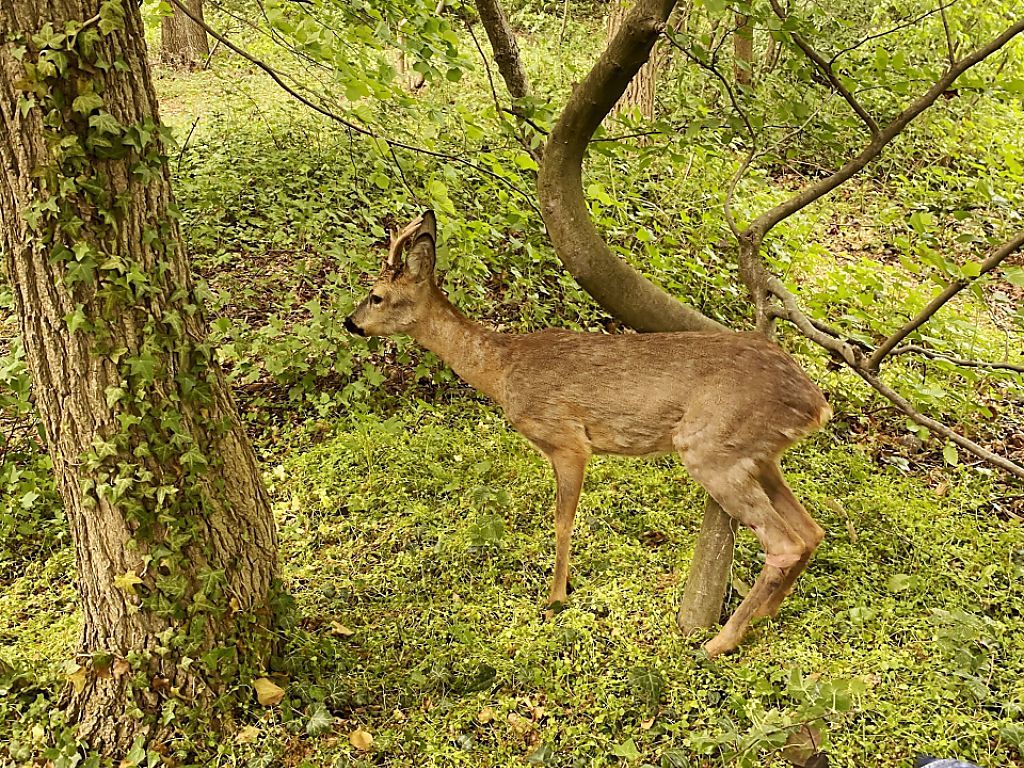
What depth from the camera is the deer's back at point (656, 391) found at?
11.5 ft

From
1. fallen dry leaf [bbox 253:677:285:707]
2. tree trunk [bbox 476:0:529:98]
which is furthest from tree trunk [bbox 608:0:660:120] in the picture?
fallen dry leaf [bbox 253:677:285:707]

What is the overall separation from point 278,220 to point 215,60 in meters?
7.08

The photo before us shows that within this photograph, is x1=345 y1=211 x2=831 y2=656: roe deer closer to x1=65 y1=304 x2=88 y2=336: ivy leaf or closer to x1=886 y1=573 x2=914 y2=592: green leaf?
x1=886 y1=573 x2=914 y2=592: green leaf

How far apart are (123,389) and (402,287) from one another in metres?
1.62

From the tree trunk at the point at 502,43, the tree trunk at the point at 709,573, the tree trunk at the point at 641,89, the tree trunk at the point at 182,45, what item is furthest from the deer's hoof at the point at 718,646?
the tree trunk at the point at 182,45

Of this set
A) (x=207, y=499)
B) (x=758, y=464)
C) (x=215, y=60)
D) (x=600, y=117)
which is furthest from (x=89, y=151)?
(x=215, y=60)

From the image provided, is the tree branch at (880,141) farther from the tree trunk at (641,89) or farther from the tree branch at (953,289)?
the tree trunk at (641,89)

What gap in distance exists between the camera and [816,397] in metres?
3.52

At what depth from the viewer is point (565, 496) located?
4.05 m

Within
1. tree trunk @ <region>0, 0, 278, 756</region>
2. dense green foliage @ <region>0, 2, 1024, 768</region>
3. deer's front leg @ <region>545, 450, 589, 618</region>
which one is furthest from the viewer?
deer's front leg @ <region>545, 450, 589, 618</region>

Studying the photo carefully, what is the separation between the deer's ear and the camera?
4227 millimetres

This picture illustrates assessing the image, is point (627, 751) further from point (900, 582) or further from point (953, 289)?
point (953, 289)

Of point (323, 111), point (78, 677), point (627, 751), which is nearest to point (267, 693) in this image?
point (78, 677)

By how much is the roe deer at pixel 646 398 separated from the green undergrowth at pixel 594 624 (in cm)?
34
